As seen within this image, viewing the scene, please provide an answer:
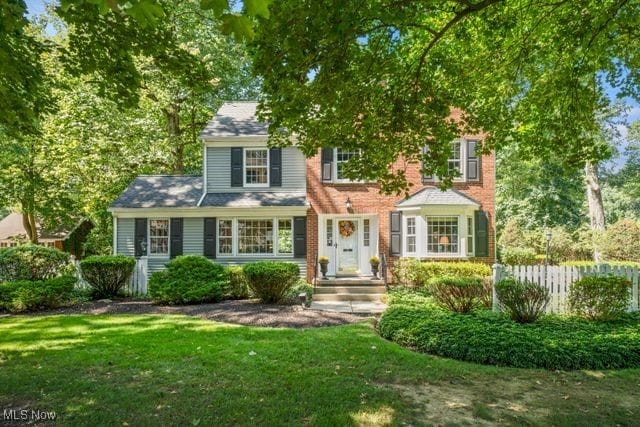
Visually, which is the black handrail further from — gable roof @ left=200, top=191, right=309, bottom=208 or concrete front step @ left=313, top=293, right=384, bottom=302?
gable roof @ left=200, top=191, right=309, bottom=208

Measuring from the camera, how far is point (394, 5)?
472 cm

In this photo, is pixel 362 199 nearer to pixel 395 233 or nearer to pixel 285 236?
pixel 395 233

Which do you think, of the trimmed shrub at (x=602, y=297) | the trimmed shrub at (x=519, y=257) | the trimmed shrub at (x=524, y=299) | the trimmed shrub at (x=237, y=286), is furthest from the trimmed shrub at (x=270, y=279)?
the trimmed shrub at (x=519, y=257)

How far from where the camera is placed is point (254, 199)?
14.4m

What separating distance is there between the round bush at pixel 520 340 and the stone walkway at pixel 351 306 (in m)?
2.71

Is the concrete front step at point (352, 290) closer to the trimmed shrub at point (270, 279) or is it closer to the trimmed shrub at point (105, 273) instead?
the trimmed shrub at point (270, 279)

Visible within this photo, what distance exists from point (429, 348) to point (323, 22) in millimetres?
4932

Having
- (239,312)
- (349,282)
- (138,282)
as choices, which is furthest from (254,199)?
(239,312)

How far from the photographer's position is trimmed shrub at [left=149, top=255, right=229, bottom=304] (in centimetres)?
1048

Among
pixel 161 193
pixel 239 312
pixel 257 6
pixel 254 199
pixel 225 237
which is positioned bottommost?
pixel 239 312

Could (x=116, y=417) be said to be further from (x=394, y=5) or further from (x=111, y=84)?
(x=394, y=5)

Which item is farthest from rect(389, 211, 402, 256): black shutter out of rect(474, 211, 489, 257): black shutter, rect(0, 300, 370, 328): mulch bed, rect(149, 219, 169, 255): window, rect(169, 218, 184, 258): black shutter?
rect(149, 219, 169, 255): window

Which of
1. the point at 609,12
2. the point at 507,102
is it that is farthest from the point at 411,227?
the point at 609,12

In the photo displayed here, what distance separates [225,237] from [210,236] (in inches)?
21.2
